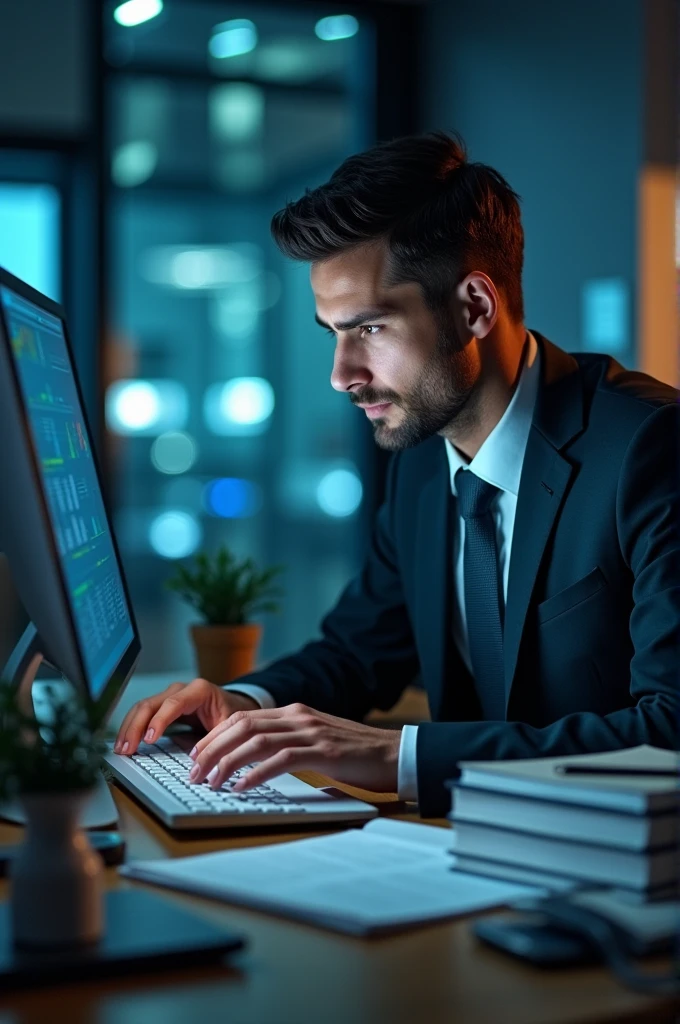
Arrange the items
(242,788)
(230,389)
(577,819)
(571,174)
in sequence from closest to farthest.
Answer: (577,819) < (242,788) < (571,174) < (230,389)

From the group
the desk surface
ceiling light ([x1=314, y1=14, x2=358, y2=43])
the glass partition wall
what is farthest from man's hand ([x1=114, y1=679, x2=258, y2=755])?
ceiling light ([x1=314, y1=14, x2=358, y2=43])

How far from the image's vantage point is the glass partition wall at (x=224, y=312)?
5.06 meters

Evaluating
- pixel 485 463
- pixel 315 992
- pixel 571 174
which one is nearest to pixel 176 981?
pixel 315 992

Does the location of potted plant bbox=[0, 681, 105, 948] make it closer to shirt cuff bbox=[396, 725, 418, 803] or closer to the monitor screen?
the monitor screen

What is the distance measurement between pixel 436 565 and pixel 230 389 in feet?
12.8

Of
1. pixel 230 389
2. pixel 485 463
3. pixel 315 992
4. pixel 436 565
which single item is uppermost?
pixel 230 389

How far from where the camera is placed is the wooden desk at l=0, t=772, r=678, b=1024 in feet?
2.50

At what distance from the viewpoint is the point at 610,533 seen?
5.59 ft

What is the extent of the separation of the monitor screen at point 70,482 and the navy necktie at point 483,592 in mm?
537

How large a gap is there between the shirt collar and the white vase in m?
1.12

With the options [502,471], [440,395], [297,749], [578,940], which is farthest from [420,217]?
[578,940]

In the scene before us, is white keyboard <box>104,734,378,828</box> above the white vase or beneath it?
beneath

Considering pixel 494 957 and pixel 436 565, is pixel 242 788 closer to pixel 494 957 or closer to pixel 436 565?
pixel 494 957

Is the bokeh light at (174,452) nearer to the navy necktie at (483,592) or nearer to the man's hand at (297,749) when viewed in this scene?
the navy necktie at (483,592)
